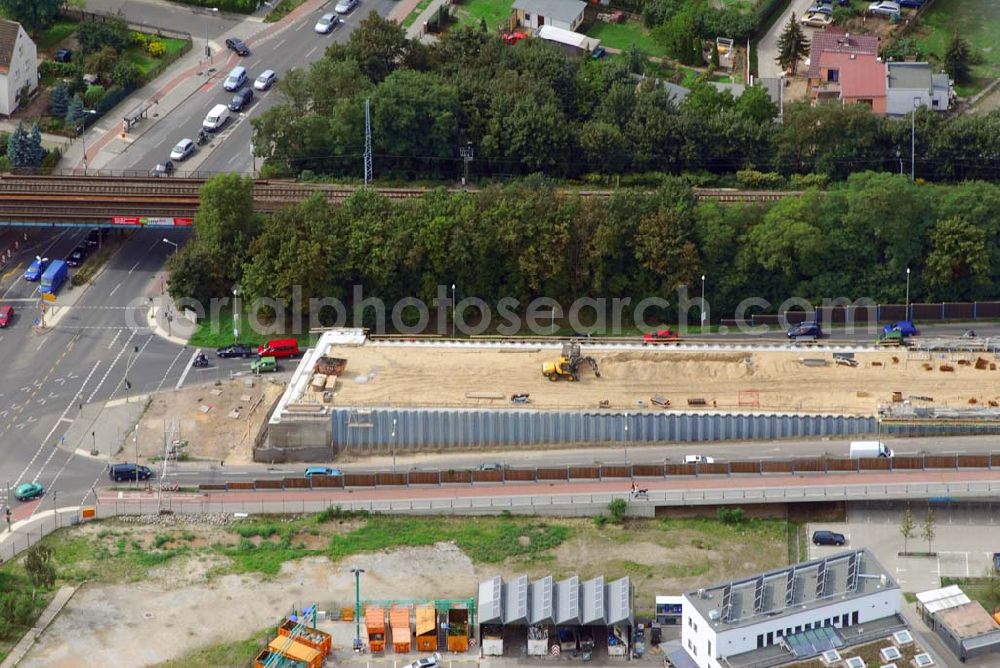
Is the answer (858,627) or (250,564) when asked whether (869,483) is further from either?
(250,564)

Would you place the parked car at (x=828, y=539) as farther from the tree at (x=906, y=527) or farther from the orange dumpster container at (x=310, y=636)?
the orange dumpster container at (x=310, y=636)

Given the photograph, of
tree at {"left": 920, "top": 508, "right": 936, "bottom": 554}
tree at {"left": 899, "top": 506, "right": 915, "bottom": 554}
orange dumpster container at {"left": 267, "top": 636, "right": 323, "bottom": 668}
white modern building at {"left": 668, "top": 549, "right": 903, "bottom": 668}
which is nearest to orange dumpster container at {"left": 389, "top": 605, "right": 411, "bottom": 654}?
orange dumpster container at {"left": 267, "top": 636, "right": 323, "bottom": 668}

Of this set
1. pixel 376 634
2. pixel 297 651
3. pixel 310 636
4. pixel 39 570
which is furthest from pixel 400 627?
pixel 39 570

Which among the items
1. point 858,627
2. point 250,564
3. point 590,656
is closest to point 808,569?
point 858,627

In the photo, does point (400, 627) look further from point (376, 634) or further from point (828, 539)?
point (828, 539)

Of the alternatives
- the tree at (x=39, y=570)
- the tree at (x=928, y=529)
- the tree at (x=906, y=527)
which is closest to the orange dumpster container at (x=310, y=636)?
the tree at (x=39, y=570)
